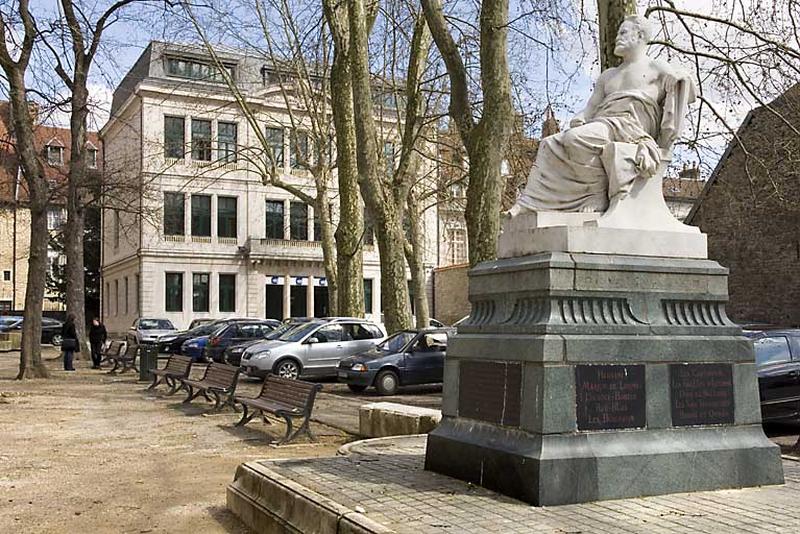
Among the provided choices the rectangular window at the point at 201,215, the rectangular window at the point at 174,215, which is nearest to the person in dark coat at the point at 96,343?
the rectangular window at the point at 174,215

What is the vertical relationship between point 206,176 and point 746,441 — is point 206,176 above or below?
above

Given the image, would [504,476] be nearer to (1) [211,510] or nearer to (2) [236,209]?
(1) [211,510]

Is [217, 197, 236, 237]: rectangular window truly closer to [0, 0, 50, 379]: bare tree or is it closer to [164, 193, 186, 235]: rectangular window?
[164, 193, 186, 235]: rectangular window

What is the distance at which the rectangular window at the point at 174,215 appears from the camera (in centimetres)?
5191

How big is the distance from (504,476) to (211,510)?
304 cm

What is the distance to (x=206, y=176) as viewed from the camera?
175 feet

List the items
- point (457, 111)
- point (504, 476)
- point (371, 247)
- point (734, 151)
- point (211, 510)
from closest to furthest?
point (504, 476), point (211, 510), point (457, 111), point (734, 151), point (371, 247)

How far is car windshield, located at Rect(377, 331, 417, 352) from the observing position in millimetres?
20891

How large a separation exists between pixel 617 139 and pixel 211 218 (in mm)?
47339

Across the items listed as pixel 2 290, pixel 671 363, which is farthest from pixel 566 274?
pixel 2 290

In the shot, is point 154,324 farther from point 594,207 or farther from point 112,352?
point 594,207

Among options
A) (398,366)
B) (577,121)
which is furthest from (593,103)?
(398,366)

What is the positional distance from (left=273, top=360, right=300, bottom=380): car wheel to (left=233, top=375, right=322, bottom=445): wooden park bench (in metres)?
8.20

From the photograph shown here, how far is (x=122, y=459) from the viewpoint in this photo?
11.3 metres
